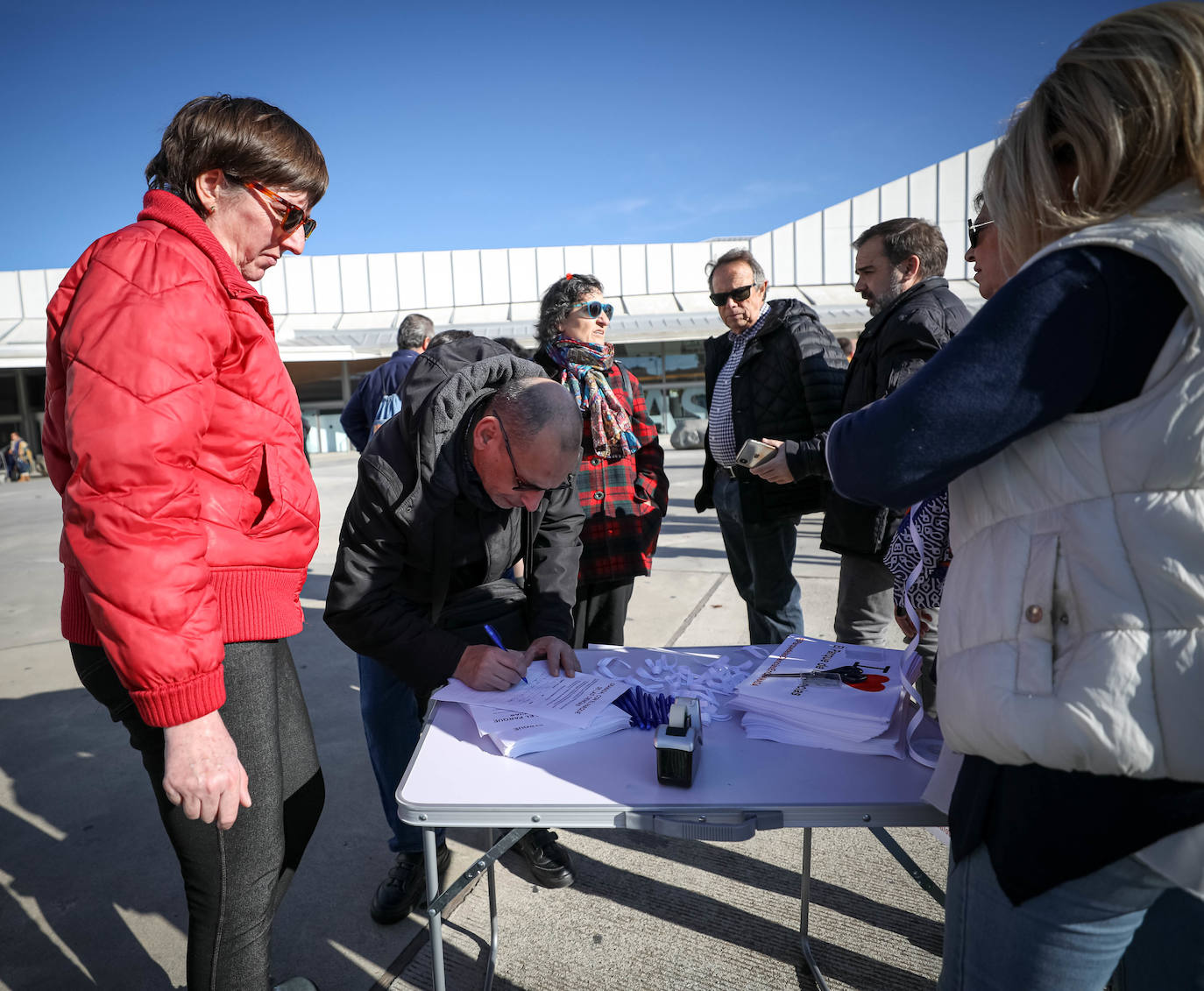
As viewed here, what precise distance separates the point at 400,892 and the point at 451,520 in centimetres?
114

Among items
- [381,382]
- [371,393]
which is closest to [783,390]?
[381,382]

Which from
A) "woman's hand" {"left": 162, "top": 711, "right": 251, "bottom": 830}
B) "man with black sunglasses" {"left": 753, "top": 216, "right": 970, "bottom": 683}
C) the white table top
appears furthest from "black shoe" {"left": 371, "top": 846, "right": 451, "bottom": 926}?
"man with black sunglasses" {"left": 753, "top": 216, "right": 970, "bottom": 683}

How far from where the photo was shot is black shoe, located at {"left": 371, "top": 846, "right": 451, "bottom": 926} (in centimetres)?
210

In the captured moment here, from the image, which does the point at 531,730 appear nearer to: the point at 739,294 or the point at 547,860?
the point at 547,860

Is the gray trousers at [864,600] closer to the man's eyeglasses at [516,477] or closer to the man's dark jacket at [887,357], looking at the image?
the man's dark jacket at [887,357]

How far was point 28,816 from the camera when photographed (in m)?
2.67

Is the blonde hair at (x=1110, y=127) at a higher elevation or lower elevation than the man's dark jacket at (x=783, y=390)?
higher

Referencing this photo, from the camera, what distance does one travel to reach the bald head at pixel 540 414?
67.9 inches

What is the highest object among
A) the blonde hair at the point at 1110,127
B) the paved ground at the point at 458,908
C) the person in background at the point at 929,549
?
the blonde hair at the point at 1110,127

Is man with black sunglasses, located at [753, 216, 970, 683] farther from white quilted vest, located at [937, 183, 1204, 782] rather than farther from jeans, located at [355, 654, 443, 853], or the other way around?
white quilted vest, located at [937, 183, 1204, 782]

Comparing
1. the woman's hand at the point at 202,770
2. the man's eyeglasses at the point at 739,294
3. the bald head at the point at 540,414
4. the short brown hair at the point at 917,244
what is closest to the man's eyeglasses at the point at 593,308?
the man's eyeglasses at the point at 739,294

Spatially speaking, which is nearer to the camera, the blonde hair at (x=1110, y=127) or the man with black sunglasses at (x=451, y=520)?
the blonde hair at (x=1110, y=127)

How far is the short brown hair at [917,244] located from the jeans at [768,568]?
3.52 ft

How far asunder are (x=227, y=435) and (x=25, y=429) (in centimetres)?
2721
